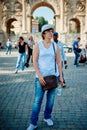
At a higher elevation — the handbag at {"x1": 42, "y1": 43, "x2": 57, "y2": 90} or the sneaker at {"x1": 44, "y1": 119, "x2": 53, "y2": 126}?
the handbag at {"x1": 42, "y1": 43, "x2": 57, "y2": 90}

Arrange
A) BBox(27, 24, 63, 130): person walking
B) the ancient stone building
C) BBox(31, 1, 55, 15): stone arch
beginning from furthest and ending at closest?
BBox(31, 1, 55, 15): stone arch < the ancient stone building < BBox(27, 24, 63, 130): person walking

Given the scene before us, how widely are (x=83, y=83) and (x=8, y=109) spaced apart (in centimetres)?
526

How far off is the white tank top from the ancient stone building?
44.8 meters

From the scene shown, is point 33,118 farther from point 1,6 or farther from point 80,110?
point 1,6

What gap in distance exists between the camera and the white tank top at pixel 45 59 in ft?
20.5

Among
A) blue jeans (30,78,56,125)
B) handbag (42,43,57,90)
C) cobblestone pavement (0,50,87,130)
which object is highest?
handbag (42,43,57,90)

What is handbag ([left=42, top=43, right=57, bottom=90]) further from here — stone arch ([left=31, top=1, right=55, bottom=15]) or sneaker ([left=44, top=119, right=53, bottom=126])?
stone arch ([left=31, top=1, right=55, bottom=15])

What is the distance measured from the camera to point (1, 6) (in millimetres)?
52281

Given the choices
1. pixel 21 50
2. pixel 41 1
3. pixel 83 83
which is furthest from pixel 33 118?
pixel 41 1

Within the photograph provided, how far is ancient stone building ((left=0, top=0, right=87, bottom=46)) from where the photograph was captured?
51281 millimetres

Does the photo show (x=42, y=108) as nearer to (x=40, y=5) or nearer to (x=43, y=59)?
(x=43, y=59)

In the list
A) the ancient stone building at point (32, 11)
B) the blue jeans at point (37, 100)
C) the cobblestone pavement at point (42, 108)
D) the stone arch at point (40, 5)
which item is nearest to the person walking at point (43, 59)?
the blue jeans at point (37, 100)

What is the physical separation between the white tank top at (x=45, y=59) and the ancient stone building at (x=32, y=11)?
1762 inches

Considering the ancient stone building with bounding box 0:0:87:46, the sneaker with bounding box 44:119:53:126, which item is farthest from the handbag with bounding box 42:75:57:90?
Result: the ancient stone building with bounding box 0:0:87:46
